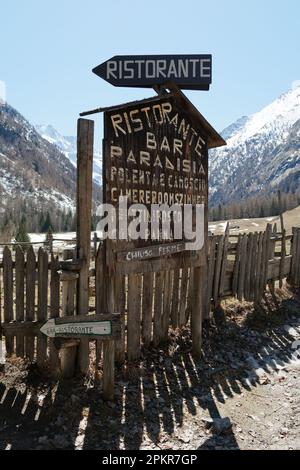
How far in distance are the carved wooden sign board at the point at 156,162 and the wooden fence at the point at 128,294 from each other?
0.40 metres

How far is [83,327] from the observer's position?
5719 millimetres

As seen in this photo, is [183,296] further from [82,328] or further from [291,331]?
[291,331]

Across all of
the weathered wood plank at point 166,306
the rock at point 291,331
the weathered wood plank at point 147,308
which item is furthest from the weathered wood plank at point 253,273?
the weathered wood plank at point 147,308

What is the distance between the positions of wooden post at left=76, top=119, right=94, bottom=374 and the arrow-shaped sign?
0.38m

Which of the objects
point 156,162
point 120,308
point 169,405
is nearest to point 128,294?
point 120,308

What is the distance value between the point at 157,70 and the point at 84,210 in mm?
2590

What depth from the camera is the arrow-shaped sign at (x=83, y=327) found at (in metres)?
5.71

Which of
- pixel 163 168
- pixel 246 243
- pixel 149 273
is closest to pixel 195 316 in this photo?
pixel 149 273

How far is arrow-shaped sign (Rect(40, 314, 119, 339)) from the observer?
5.71m

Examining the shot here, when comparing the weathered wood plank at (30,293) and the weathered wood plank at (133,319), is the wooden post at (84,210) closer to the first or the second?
the weathered wood plank at (30,293)

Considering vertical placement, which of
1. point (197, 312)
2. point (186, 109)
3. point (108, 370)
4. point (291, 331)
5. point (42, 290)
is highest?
point (186, 109)

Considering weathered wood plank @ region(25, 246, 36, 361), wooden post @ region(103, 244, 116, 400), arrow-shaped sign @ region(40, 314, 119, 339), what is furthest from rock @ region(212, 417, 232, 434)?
weathered wood plank @ region(25, 246, 36, 361)
